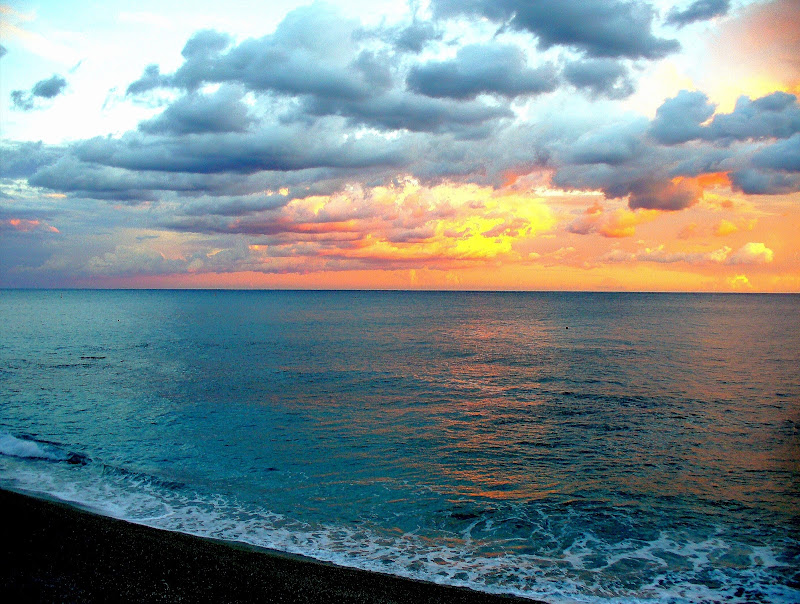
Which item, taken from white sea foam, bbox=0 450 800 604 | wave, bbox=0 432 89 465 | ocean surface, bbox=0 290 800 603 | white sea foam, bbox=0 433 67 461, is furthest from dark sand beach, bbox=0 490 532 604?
white sea foam, bbox=0 433 67 461

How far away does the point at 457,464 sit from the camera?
69.7ft

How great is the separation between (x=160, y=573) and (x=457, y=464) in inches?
501

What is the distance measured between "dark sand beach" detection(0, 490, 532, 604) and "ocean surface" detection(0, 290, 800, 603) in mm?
1563

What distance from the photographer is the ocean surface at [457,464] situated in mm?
13758

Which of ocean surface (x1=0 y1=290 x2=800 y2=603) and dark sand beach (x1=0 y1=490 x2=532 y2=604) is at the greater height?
dark sand beach (x1=0 y1=490 x2=532 y2=604)

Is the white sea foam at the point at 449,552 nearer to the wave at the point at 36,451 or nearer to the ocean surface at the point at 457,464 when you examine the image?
the ocean surface at the point at 457,464

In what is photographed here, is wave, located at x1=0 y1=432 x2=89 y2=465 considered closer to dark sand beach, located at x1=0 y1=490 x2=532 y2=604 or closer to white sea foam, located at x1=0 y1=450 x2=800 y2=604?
white sea foam, located at x1=0 y1=450 x2=800 y2=604

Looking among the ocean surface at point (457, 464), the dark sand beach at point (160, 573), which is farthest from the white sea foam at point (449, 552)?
the dark sand beach at point (160, 573)

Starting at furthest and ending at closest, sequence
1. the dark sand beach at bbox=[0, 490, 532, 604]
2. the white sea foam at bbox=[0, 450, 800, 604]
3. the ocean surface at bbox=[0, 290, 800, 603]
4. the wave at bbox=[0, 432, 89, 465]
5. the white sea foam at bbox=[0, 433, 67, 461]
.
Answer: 1. the white sea foam at bbox=[0, 433, 67, 461]
2. the wave at bbox=[0, 432, 89, 465]
3. the ocean surface at bbox=[0, 290, 800, 603]
4. the white sea foam at bbox=[0, 450, 800, 604]
5. the dark sand beach at bbox=[0, 490, 532, 604]

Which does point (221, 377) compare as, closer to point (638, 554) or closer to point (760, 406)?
point (638, 554)

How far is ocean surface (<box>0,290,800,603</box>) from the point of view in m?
13.8

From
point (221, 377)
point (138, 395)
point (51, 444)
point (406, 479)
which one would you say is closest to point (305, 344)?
point (221, 377)

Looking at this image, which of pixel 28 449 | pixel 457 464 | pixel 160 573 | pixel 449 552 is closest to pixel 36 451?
pixel 28 449

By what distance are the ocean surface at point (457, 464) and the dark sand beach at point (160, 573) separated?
1.56 m
